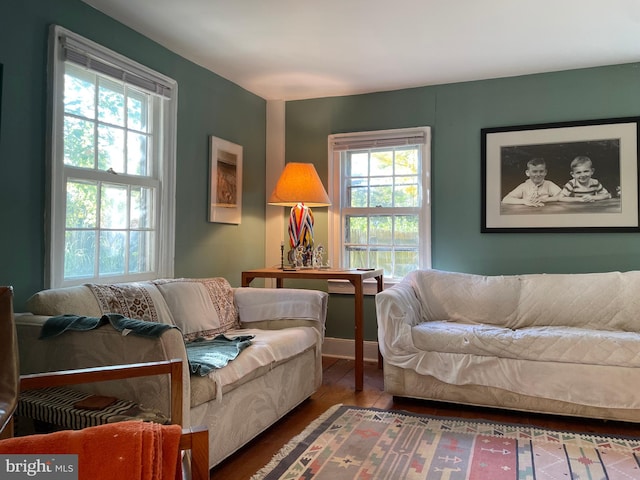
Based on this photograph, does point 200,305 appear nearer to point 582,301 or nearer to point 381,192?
point 381,192

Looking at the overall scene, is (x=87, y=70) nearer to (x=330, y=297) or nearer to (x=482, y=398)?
(x=330, y=297)

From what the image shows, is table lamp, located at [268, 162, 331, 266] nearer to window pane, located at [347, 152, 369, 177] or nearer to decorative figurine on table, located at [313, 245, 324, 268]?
decorative figurine on table, located at [313, 245, 324, 268]

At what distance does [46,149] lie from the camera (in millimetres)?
2381

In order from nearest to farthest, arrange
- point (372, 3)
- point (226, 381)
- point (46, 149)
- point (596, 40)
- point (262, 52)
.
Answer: point (226, 381) → point (46, 149) → point (372, 3) → point (596, 40) → point (262, 52)

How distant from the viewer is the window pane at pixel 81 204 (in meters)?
2.57

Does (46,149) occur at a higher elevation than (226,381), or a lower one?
higher

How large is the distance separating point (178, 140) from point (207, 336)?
1379 millimetres

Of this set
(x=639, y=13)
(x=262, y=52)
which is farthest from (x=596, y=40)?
(x=262, y=52)

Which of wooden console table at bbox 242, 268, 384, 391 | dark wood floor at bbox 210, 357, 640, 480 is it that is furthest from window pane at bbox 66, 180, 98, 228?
dark wood floor at bbox 210, 357, 640, 480

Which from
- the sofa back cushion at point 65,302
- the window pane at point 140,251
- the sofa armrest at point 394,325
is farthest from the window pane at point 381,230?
the sofa back cushion at point 65,302

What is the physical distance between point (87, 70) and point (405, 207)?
99.4 inches

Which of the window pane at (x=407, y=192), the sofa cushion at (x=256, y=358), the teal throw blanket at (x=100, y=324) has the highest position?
the window pane at (x=407, y=192)

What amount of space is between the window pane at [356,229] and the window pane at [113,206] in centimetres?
194

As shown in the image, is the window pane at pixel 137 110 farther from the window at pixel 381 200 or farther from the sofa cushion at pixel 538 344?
the sofa cushion at pixel 538 344
